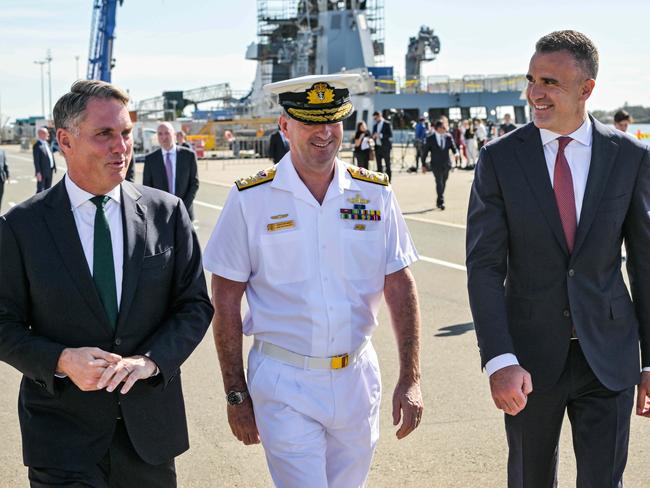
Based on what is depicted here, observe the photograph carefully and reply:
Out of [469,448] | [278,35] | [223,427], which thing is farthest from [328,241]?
[278,35]

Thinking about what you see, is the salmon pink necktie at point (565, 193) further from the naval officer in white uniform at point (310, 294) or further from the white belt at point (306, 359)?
the white belt at point (306, 359)

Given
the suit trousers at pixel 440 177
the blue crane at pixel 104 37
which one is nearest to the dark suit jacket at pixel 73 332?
the suit trousers at pixel 440 177

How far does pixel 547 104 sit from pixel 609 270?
69 cm

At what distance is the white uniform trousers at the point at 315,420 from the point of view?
127 inches

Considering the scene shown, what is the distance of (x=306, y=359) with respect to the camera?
3309 mm

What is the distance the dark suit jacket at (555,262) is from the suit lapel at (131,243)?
4.17 feet

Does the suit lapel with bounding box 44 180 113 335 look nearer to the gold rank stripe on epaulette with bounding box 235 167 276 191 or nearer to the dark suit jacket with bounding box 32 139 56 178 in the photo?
the gold rank stripe on epaulette with bounding box 235 167 276 191

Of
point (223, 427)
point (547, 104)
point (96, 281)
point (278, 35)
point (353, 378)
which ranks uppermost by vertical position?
point (278, 35)

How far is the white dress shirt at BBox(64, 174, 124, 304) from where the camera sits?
308 cm

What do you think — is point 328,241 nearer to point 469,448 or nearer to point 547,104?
point 547,104

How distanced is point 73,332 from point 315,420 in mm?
928

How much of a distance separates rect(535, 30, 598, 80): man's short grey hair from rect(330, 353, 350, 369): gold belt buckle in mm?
1392

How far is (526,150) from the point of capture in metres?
3.49

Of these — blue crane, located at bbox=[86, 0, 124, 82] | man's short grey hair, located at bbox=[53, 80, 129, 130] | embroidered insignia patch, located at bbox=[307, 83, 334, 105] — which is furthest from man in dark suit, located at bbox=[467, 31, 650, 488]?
blue crane, located at bbox=[86, 0, 124, 82]
